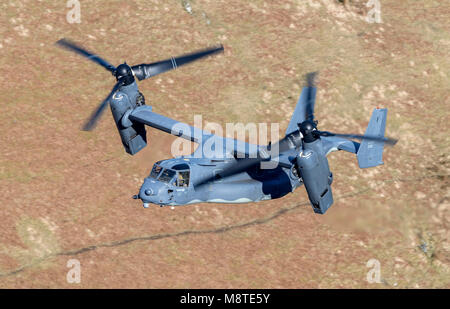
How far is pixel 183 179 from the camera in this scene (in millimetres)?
36062

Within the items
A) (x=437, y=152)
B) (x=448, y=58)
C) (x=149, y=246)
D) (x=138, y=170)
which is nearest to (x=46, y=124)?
(x=138, y=170)

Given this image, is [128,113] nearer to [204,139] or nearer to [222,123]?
[204,139]

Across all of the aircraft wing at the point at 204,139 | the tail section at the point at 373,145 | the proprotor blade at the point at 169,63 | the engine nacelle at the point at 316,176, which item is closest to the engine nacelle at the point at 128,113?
the aircraft wing at the point at 204,139

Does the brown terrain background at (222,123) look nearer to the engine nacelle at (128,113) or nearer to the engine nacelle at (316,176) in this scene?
the engine nacelle at (128,113)

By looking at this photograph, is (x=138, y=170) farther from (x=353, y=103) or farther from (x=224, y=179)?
(x=353, y=103)

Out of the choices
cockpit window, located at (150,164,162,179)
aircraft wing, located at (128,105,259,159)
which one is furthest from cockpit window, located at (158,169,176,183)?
aircraft wing, located at (128,105,259,159)

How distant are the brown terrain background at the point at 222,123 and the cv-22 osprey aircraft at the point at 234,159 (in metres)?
6.00

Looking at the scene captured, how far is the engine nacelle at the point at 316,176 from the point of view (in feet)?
110

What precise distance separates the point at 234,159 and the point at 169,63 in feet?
22.8

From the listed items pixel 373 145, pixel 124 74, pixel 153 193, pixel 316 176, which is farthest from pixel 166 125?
pixel 373 145

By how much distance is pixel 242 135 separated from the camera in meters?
48.7

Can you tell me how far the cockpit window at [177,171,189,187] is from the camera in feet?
118

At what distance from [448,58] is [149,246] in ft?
101

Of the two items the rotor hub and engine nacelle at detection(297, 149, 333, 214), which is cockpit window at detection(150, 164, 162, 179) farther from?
engine nacelle at detection(297, 149, 333, 214)
